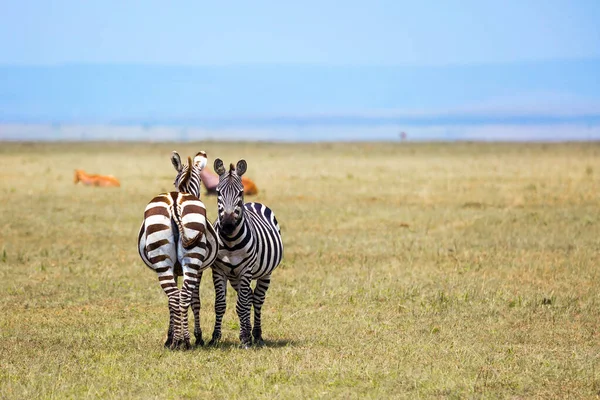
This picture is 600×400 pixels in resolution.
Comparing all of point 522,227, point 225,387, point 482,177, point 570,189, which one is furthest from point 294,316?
point 482,177

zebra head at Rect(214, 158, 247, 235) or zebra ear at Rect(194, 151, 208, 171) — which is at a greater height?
zebra ear at Rect(194, 151, 208, 171)

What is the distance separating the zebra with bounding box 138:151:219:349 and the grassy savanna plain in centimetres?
50

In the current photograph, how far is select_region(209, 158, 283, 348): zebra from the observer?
348 inches

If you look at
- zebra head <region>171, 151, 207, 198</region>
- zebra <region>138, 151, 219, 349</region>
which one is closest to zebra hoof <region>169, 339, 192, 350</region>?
zebra <region>138, 151, 219, 349</region>

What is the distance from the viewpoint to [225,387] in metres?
7.69

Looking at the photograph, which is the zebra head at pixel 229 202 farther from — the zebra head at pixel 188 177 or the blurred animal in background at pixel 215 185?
the blurred animal in background at pixel 215 185

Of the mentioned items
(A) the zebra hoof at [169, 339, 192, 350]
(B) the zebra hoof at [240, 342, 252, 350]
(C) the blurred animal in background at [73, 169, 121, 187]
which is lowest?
(B) the zebra hoof at [240, 342, 252, 350]

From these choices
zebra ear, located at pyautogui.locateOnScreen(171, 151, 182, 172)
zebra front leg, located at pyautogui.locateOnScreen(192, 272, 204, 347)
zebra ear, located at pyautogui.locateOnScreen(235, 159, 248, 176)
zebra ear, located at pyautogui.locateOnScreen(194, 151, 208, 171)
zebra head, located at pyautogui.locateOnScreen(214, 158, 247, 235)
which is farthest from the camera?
zebra ear, located at pyautogui.locateOnScreen(194, 151, 208, 171)

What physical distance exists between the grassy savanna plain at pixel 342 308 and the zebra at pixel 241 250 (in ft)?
1.31

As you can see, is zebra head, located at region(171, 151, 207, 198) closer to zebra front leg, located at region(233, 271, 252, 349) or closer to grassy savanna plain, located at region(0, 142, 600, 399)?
zebra front leg, located at region(233, 271, 252, 349)

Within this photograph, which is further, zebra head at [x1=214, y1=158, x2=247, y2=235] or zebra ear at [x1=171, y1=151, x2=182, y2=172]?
zebra ear at [x1=171, y1=151, x2=182, y2=172]

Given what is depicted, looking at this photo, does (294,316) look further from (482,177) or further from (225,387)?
(482,177)

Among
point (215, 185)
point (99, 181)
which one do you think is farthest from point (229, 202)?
point (99, 181)

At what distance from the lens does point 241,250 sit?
352 inches
